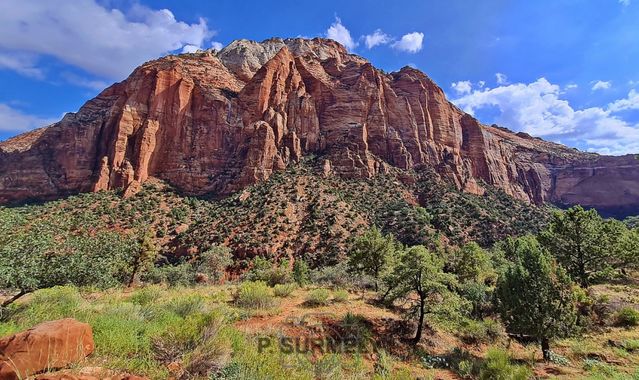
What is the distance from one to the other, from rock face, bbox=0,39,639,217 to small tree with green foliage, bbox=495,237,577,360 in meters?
53.0

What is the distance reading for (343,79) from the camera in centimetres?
9312

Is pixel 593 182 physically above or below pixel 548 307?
above

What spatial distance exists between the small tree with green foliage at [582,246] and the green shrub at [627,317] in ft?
23.3

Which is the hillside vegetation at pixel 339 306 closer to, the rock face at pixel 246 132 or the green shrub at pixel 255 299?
the green shrub at pixel 255 299

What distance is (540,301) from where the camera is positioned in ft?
45.4

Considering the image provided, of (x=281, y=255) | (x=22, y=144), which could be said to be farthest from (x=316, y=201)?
(x=22, y=144)

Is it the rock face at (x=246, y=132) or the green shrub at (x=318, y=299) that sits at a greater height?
the rock face at (x=246, y=132)

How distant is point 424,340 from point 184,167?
67.3m

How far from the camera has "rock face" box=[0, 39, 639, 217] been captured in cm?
6656

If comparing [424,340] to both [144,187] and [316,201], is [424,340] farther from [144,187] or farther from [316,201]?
[144,187]

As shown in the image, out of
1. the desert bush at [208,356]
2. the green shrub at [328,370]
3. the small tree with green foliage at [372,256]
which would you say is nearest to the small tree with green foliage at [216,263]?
the small tree with green foliage at [372,256]

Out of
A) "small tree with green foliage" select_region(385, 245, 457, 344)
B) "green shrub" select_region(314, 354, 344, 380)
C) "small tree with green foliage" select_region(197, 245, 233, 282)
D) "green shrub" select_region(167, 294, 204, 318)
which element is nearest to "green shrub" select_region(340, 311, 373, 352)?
"small tree with green foliage" select_region(385, 245, 457, 344)

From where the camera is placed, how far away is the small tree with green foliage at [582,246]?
25109 millimetres

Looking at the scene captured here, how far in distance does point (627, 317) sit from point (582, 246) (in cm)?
984
